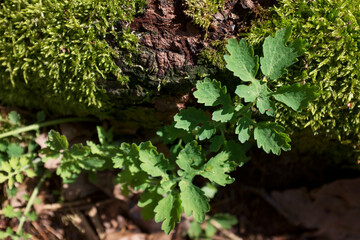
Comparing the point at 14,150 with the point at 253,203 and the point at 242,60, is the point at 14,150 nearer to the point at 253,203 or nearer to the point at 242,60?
the point at 242,60

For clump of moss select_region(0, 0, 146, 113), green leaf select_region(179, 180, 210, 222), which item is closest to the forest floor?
clump of moss select_region(0, 0, 146, 113)

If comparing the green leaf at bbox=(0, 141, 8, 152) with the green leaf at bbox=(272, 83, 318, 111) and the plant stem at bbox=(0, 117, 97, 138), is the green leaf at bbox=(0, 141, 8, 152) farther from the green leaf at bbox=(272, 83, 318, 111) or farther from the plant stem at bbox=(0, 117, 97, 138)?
the green leaf at bbox=(272, 83, 318, 111)

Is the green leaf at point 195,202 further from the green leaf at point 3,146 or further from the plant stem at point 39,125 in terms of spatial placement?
the green leaf at point 3,146

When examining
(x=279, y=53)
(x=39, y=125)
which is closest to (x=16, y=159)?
(x=39, y=125)

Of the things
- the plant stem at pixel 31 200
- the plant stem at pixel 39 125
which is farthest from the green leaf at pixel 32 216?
the plant stem at pixel 39 125

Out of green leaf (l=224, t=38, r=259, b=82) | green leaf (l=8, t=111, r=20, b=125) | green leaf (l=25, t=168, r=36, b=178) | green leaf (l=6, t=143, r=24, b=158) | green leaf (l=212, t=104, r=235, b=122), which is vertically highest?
green leaf (l=224, t=38, r=259, b=82)

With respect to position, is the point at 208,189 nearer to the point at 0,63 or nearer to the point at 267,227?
the point at 267,227

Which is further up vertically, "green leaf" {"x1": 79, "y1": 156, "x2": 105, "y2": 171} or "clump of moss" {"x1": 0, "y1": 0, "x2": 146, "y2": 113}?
"clump of moss" {"x1": 0, "y1": 0, "x2": 146, "y2": 113}
